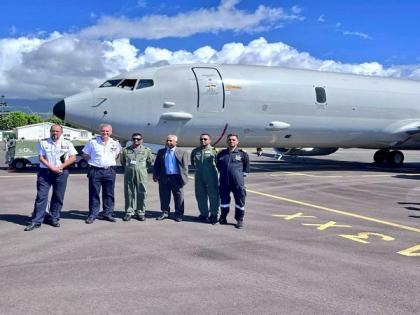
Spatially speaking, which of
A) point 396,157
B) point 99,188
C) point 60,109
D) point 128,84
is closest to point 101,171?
point 99,188

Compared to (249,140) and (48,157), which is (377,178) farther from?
(48,157)

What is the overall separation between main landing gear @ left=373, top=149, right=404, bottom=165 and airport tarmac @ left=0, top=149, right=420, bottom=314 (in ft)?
55.0

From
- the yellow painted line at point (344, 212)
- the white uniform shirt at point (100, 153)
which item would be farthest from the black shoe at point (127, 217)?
the yellow painted line at point (344, 212)

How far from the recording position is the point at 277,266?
19.8ft

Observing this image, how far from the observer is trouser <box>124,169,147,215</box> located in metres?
9.11

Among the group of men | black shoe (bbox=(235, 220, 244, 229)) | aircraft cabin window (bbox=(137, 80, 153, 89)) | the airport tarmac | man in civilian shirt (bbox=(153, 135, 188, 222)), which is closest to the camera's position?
the airport tarmac

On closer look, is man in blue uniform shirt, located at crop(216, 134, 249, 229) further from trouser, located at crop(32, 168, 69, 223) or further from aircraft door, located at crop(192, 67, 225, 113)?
aircraft door, located at crop(192, 67, 225, 113)

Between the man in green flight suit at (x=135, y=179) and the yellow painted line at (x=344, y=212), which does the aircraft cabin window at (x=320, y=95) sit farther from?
the man in green flight suit at (x=135, y=179)

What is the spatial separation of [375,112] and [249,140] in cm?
657

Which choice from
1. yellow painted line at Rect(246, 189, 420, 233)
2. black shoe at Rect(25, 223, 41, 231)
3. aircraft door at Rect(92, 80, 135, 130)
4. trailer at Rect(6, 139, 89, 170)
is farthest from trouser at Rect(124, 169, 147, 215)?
trailer at Rect(6, 139, 89, 170)

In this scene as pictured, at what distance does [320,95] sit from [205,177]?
468 inches

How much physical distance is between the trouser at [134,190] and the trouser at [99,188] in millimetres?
346

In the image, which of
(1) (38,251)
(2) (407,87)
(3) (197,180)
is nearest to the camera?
(1) (38,251)

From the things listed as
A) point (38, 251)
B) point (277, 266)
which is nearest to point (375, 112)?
point (277, 266)
